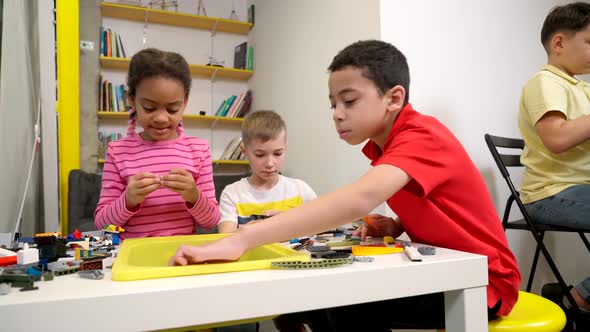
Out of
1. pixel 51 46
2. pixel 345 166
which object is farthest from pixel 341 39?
pixel 51 46

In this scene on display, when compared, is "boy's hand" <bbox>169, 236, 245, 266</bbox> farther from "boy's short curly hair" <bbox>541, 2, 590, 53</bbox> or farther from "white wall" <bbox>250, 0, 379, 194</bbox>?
"boy's short curly hair" <bbox>541, 2, 590, 53</bbox>

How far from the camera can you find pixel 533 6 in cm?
239

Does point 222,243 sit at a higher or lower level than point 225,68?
lower

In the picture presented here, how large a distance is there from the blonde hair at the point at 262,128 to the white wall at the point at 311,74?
1.92 feet

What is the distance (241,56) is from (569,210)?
126 inches

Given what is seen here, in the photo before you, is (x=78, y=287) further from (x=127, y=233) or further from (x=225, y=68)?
(x=225, y=68)

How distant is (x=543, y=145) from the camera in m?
1.61

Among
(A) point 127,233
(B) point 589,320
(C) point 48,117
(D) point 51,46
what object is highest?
(D) point 51,46

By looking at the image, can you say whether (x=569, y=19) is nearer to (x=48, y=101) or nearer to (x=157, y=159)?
(x=157, y=159)

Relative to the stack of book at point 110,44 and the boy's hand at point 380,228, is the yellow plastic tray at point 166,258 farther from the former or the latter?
the stack of book at point 110,44

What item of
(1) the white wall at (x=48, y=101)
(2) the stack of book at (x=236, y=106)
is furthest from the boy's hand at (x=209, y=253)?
(2) the stack of book at (x=236, y=106)

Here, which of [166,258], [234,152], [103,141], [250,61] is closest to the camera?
[166,258]

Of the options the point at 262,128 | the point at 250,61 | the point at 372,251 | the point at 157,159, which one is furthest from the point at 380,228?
the point at 250,61

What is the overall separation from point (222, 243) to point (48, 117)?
80.5 inches
